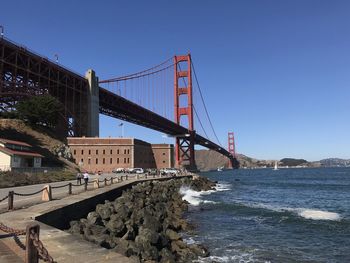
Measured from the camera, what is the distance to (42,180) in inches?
1528

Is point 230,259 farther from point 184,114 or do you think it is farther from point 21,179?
point 184,114

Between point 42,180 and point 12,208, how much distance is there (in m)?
23.4

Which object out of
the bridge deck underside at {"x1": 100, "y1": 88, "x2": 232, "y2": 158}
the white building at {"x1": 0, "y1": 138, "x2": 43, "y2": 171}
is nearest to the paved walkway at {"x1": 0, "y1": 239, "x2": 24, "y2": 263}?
the white building at {"x1": 0, "y1": 138, "x2": 43, "y2": 171}

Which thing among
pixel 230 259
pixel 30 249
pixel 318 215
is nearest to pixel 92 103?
pixel 318 215

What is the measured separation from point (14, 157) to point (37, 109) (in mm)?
23761

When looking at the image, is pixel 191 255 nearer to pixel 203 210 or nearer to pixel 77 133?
pixel 203 210

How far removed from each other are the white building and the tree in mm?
15145

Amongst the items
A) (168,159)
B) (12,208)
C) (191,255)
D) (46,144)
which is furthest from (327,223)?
(168,159)

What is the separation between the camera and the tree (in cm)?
6912

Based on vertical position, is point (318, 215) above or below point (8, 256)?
below

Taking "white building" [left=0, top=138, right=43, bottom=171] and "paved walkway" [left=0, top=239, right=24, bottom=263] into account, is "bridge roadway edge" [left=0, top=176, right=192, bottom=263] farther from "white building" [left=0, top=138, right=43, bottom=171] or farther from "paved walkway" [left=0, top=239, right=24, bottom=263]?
"white building" [left=0, top=138, right=43, bottom=171]

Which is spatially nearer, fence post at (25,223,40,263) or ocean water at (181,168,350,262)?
fence post at (25,223,40,263)

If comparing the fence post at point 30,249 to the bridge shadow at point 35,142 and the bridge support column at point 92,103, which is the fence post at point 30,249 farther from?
the bridge support column at point 92,103

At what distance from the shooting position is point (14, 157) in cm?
4691
